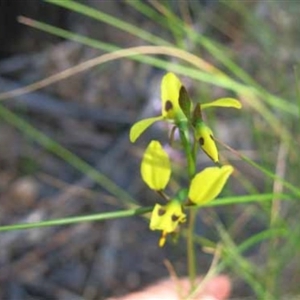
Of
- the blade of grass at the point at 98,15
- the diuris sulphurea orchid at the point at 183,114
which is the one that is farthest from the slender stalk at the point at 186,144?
the blade of grass at the point at 98,15

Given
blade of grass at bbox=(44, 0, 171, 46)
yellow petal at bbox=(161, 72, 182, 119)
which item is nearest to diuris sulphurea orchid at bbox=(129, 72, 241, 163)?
yellow petal at bbox=(161, 72, 182, 119)

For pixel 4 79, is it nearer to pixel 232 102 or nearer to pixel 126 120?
pixel 126 120

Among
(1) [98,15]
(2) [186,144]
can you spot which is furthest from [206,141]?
(1) [98,15]

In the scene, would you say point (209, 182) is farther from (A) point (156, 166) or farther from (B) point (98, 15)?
(B) point (98, 15)

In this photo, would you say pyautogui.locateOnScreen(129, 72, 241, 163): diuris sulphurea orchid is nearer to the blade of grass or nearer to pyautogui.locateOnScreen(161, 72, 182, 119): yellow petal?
pyautogui.locateOnScreen(161, 72, 182, 119): yellow petal

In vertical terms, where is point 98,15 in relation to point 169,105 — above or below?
above

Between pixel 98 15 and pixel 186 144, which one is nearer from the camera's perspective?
pixel 186 144
